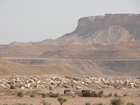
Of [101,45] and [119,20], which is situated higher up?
[119,20]

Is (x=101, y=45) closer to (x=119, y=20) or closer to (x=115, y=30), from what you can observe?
(x=115, y=30)

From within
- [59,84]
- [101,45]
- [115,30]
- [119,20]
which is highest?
[119,20]

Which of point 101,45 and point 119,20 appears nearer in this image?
point 101,45

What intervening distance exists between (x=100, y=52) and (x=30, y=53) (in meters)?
34.5

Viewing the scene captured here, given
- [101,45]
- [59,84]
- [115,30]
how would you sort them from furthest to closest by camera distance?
1. [115,30]
2. [101,45]
3. [59,84]

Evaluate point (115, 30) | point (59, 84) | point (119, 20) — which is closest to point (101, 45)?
point (115, 30)

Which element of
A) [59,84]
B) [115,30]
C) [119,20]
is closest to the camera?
[59,84]

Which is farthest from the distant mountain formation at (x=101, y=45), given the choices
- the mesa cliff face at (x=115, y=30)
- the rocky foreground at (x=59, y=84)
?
the rocky foreground at (x=59, y=84)

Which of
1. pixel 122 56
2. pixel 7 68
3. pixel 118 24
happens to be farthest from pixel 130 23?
pixel 7 68

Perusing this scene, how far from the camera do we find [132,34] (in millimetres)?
185625

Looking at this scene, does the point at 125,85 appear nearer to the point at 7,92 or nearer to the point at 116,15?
the point at 7,92

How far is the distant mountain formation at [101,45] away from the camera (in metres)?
130

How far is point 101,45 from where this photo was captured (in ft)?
478

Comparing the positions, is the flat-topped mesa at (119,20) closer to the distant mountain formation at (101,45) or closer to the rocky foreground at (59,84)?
the distant mountain formation at (101,45)
